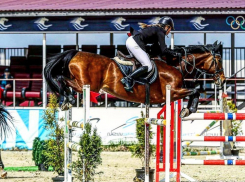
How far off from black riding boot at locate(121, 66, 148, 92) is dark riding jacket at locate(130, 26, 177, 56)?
0.30 meters

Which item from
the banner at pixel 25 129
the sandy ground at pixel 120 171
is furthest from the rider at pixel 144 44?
the banner at pixel 25 129

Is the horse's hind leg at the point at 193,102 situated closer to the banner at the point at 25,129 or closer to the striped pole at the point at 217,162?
the striped pole at the point at 217,162

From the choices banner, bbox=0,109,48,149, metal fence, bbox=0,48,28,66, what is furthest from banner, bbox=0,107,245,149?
metal fence, bbox=0,48,28,66

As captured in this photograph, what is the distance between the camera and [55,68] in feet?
29.8

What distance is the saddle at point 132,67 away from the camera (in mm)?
9117

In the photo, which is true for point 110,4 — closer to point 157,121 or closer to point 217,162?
point 217,162

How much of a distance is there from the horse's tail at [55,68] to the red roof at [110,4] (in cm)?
697

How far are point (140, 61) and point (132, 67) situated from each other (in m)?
0.17

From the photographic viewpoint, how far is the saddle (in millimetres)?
9117

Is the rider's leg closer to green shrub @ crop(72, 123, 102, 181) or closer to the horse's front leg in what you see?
the horse's front leg

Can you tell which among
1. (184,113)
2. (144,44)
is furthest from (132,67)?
(184,113)

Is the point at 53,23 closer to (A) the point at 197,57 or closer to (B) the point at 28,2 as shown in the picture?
(B) the point at 28,2

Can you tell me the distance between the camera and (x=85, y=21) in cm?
1631

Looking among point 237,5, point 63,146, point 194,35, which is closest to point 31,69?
point 194,35
